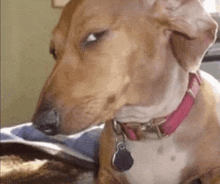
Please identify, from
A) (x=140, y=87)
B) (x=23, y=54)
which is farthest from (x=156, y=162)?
(x=23, y=54)

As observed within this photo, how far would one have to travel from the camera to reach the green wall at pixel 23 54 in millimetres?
3045

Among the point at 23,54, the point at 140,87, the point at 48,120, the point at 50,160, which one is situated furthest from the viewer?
the point at 23,54

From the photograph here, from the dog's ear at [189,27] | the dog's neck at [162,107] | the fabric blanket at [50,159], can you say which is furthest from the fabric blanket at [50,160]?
the dog's ear at [189,27]

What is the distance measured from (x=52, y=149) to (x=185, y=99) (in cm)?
61

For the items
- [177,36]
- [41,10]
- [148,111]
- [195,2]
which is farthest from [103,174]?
[41,10]

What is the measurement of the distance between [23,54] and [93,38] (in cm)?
242

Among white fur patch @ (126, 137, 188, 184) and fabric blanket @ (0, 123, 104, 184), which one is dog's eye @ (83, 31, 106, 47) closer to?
white fur patch @ (126, 137, 188, 184)

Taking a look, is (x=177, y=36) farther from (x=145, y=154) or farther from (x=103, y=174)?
(x=103, y=174)

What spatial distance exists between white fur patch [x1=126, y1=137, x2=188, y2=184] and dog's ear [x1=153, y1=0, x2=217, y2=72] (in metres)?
0.25

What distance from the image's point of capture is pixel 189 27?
82 centimetres

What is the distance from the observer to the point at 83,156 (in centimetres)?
125

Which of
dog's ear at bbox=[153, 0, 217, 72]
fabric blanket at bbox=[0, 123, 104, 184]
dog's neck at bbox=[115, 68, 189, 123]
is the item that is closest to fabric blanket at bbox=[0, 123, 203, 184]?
fabric blanket at bbox=[0, 123, 104, 184]

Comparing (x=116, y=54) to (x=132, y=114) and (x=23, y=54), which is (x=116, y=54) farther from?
(x=23, y=54)

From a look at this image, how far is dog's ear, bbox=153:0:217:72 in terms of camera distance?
823 millimetres
